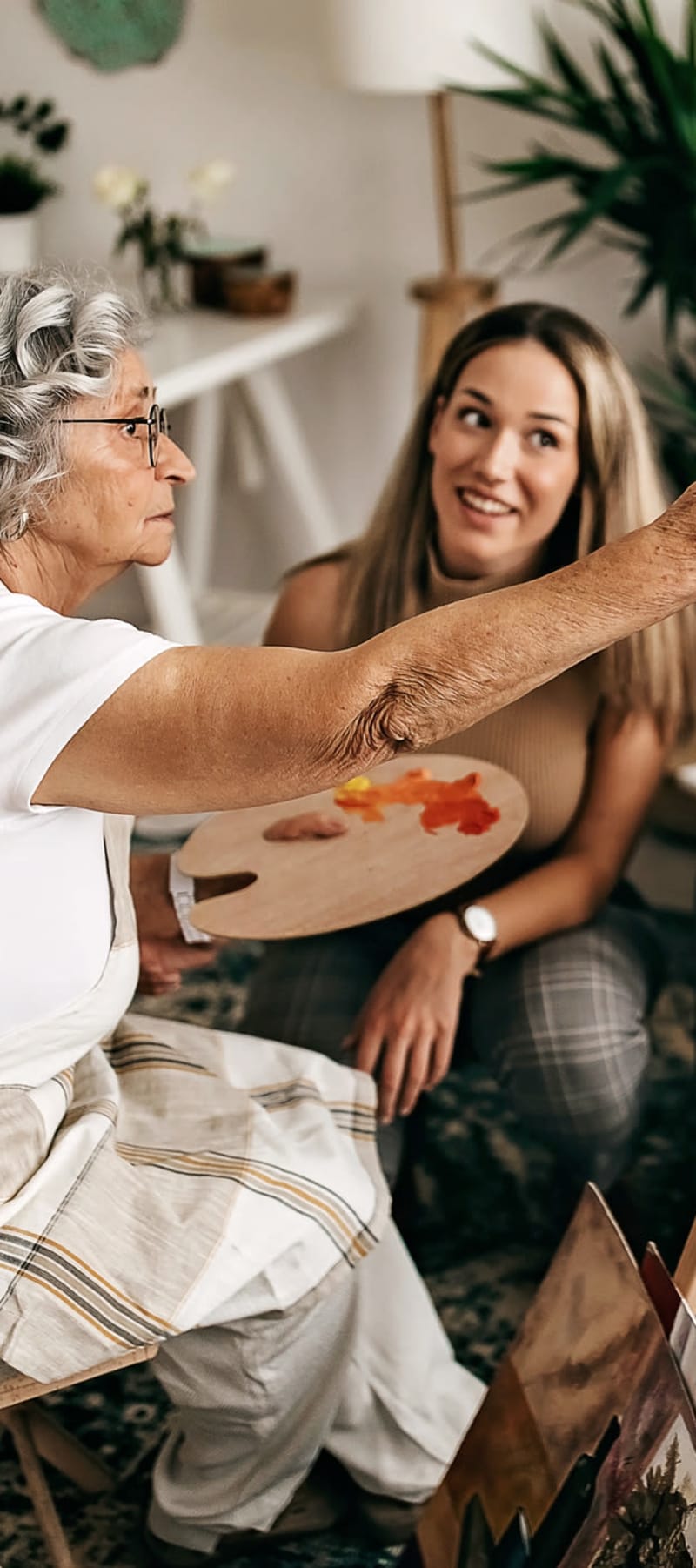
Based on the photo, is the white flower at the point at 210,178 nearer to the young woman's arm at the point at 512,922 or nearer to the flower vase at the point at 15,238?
the flower vase at the point at 15,238

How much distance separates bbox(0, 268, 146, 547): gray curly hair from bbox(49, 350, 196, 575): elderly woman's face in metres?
0.01

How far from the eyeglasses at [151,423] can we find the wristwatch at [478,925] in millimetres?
637

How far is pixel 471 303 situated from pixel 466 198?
0.29m

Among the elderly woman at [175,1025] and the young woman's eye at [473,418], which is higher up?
the young woman's eye at [473,418]

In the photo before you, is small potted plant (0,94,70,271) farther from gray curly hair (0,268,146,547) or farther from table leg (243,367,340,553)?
gray curly hair (0,268,146,547)

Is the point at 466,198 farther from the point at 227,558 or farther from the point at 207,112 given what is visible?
the point at 227,558

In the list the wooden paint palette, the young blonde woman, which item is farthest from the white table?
the wooden paint palette

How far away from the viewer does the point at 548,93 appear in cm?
263

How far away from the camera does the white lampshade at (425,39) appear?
2.71 m

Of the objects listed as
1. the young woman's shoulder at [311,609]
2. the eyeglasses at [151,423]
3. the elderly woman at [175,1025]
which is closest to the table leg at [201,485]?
the young woman's shoulder at [311,609]

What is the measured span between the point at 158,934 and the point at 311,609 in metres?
0.45

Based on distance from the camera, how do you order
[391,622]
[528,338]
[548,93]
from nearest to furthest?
[528,338] < [391,622] < [548,93]

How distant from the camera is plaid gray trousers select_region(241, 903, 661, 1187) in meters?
1.68

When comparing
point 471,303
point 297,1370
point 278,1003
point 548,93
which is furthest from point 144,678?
point 471,303
